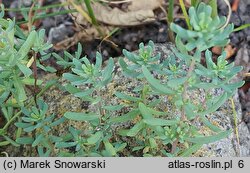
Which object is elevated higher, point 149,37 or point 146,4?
point 146,4

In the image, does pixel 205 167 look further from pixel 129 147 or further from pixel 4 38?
pixel 4 38

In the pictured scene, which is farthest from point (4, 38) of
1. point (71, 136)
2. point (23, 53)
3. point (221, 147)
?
point (221, 147)

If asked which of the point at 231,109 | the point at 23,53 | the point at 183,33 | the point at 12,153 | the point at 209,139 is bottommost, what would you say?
the point at 12,153

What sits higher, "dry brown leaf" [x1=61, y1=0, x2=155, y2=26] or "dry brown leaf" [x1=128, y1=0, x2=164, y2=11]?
"dry brown leaf" [x1=128, y1=0, x2=164, y2=11]

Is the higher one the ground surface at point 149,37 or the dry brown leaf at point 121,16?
the dry brown leaf at point 121,16

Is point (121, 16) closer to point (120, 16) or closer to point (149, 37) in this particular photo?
point (120, 16)

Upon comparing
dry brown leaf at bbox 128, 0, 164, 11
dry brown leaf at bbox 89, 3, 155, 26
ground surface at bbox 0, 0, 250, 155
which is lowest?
ground surface at bbox 0, 0, 250, 155

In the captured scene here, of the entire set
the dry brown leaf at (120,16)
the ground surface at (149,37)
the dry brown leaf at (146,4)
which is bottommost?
the ground surface at (149,37)

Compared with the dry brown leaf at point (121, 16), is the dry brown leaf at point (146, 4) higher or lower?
higher

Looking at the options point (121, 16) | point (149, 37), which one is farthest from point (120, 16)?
point (149, 37)

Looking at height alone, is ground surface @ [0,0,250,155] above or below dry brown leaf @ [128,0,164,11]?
below

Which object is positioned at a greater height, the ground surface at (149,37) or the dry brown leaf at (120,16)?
the dry brown leaf at (120,16)
